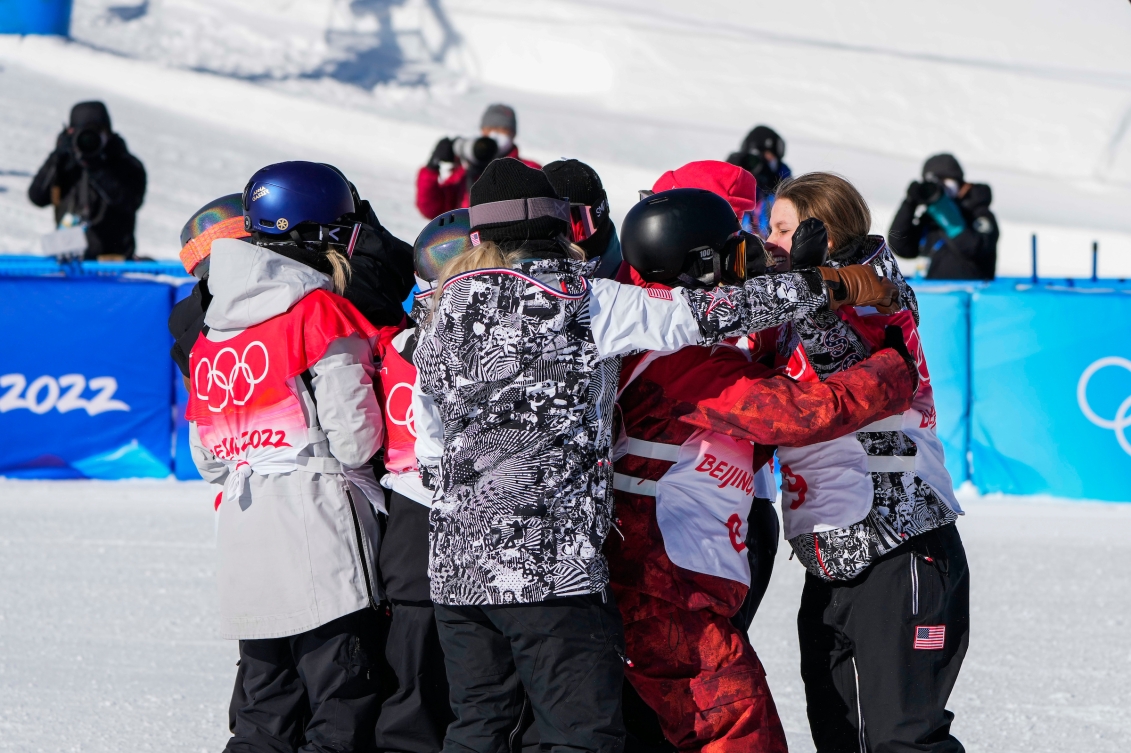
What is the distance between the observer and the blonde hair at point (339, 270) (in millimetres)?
3371

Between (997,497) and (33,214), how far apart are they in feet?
48.8

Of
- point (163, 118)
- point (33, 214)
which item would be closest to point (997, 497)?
point (33, 214)

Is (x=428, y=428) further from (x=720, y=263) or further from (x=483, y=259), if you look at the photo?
(x=720, y=263)

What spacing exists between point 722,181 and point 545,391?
3.23 feet

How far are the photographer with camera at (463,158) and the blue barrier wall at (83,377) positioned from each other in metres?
2.61

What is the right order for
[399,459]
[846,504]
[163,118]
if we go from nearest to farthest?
[846,504], [399,459], [163,118]

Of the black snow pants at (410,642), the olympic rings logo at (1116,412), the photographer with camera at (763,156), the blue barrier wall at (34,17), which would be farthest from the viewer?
the blue barrier wall at (34,17)

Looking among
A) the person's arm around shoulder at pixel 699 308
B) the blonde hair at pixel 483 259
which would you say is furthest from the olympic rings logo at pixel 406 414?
the person's arm around shoulder at pixel 699 308

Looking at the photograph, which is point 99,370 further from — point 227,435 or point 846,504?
point 846,504

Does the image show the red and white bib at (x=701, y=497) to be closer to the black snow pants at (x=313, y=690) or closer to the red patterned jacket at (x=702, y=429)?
the red patterned jacket at (x=702, y=429)

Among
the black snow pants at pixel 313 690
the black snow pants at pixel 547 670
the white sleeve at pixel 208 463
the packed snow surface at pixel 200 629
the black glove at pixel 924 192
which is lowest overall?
the packed snow surface at pixel 200 629

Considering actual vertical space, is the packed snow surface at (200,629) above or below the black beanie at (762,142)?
below

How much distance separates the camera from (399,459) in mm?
3262

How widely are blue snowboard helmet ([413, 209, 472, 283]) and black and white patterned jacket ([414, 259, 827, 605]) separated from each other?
0.56m
